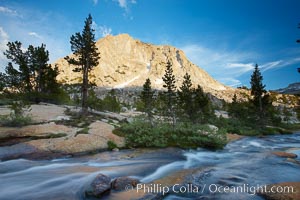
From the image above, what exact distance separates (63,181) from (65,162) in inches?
139

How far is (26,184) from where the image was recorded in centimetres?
870

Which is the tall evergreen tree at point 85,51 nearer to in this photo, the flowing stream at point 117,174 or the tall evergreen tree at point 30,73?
the tall evergreen tree at point 30,73

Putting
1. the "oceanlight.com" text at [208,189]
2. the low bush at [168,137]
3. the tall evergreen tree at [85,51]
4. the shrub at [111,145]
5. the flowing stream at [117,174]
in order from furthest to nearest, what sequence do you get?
the tall evergreen tree at [85,51], the low bush at [168,137], the shrub at [111,145], the flowing stream at [117,174], the "oceanlight.com" text at [208,189]

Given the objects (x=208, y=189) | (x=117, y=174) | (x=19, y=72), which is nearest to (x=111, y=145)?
(x=117, y=174)

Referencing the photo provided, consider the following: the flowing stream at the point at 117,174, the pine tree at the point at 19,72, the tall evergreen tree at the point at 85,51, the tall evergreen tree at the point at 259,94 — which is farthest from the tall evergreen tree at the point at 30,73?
the tall evergreen tree at the point at 259,94

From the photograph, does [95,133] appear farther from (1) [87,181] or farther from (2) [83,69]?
(2) [83,69]

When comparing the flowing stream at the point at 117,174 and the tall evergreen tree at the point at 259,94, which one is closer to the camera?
the flowing stream at the point at 117,174

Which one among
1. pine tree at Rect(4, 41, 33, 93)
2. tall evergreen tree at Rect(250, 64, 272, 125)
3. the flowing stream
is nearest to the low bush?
the flowing stream

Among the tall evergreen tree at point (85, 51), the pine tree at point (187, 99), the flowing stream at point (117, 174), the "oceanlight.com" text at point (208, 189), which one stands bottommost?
the flowing stream at point (117, 174)

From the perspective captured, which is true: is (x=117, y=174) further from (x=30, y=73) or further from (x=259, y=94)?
(x=259, y=94)

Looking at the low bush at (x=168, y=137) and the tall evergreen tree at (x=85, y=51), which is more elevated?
the tall evergreen tree at (x=85, y=51)

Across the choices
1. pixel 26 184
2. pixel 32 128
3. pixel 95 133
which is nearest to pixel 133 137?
pixel 95 133

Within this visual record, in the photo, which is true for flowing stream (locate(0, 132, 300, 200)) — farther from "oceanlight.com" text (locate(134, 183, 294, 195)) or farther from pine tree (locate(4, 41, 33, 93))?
pine tree (locate(4, 41, 33, 93))

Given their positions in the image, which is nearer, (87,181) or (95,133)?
(87,181)
